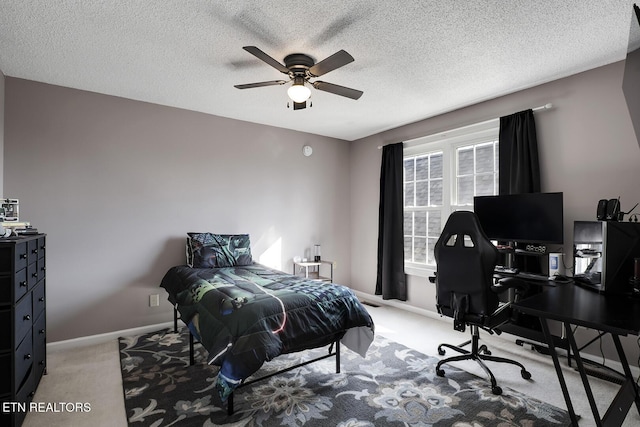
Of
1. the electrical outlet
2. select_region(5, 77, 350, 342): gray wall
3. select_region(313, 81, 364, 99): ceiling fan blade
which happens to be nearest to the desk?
select_region(313, 81, 364, 99): ceiling fan blade

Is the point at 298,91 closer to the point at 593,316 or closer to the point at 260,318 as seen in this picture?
the point at 260,318

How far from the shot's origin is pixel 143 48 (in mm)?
2521

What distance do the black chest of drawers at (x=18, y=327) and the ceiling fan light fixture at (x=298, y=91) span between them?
80.3 inches

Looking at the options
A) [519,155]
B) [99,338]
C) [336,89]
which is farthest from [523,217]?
[99,338]

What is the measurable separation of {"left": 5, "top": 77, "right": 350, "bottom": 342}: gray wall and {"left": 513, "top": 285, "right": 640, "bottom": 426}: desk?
333cm

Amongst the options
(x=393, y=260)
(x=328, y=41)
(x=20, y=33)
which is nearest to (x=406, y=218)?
(x=393, y=260)

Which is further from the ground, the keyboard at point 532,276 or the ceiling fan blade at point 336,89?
the ceiling fan blade at point 336,89

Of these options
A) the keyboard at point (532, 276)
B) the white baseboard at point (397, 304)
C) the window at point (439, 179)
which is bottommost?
the white baseboard at point (397, 304)

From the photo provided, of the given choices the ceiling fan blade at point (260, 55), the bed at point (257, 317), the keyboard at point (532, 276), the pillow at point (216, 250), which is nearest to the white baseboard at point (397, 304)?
the keyboard at point (532, 276)

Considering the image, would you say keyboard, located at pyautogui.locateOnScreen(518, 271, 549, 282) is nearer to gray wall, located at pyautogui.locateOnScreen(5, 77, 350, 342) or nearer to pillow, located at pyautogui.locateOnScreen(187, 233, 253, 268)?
pillow, located at pyautogui.locateOnScreen(187, 233, 253, 268)

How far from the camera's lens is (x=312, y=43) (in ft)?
8.02

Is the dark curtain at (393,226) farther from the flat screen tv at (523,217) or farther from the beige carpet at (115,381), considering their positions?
the flat screen tv at (523,217)

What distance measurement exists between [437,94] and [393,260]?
7.47 ft

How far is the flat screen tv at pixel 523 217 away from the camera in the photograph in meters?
2.86
